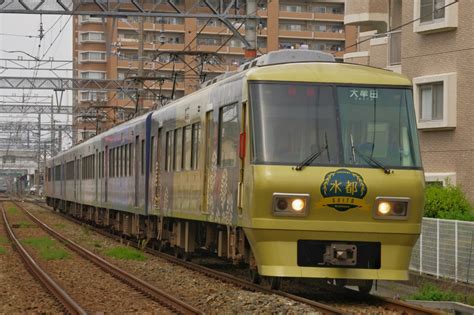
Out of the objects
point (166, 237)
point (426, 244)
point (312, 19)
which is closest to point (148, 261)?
point (166, 237)

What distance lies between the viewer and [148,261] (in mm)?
18609

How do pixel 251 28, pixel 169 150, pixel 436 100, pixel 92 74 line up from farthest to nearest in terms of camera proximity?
pixel 92 74, pixel 436 100, pixel 251 28, pixel 169 150

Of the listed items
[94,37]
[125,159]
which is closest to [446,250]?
[125,159]

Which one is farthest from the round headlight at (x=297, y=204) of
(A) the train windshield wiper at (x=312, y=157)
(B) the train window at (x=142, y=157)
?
(B) the train window at (x=142, y=157)

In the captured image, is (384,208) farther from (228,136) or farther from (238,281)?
(238,281)

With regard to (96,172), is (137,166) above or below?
above

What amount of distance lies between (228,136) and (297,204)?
2048 millimetres

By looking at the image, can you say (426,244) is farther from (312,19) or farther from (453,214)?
(312,19)

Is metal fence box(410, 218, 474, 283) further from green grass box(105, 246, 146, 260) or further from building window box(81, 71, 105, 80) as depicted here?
building window box(81, 71, 105, 80)

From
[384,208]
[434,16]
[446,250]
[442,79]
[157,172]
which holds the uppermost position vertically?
[434,16]

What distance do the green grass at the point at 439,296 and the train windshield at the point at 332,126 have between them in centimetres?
217

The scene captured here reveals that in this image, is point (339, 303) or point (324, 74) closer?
point (339, 303)

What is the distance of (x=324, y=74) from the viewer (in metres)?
11.6

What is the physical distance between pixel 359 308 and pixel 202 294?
2.38 metres
